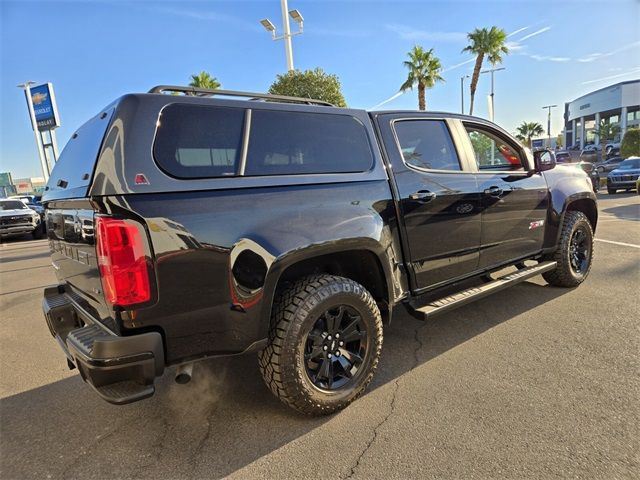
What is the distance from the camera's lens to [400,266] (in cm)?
298

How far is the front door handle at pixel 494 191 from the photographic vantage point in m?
3.59

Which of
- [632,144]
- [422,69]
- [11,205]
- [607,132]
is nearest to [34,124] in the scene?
[11,205]

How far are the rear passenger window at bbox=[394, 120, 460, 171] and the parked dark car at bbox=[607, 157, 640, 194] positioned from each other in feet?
57.3

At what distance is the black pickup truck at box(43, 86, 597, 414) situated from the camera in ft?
6.42

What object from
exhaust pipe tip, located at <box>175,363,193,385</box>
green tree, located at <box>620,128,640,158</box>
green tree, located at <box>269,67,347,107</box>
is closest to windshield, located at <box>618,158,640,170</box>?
green tree, located at <box>269,67,347,107</box>

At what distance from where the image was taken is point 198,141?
2197 millimetres

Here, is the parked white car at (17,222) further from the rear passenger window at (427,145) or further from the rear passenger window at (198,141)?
the rear passenger window at (427,145)

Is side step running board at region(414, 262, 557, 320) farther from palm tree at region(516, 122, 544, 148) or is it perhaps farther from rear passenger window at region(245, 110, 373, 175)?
palm tree at region(516, 122, 544, 148)

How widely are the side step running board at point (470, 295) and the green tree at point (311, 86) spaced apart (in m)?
13.6

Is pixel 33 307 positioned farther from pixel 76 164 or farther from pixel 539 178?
pixel 539 178

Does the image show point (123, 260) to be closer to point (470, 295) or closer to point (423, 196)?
point (423, 196)

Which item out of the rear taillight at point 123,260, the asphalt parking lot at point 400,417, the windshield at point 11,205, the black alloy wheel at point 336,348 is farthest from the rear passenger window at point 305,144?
the windshield at point 11,205

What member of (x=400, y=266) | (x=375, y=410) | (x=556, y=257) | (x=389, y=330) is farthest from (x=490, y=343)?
(x=556, y=257)

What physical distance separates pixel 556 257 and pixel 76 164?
15.3ft
